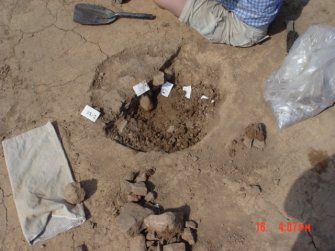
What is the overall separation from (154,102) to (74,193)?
1180 mm

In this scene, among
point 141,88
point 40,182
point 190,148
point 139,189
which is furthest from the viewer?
point 141,88

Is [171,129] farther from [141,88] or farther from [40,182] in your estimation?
[40,182]

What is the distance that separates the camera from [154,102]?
3.50m

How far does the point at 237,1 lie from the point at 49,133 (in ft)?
6.70

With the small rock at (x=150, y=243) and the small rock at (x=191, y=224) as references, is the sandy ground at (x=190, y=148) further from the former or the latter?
the small rock at (x=150, y=243)

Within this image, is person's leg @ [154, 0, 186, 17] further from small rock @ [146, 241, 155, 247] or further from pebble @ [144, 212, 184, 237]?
small rock @ [146, 241, 155, 247]

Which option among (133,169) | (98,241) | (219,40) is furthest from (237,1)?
(98,241)

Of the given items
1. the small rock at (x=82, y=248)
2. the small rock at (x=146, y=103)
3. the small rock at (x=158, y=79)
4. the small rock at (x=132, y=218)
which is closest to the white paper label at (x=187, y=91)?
the small rock at (x=158, y=79)

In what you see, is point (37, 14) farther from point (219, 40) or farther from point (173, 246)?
point (173, 246)

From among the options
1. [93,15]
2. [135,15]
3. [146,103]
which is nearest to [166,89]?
[146,103]

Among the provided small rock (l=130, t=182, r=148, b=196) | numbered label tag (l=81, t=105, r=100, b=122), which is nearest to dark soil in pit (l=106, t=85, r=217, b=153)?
numbered label tag (l=81, t=105, r=100, b=122)

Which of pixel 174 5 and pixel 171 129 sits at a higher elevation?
pixel 174 5
